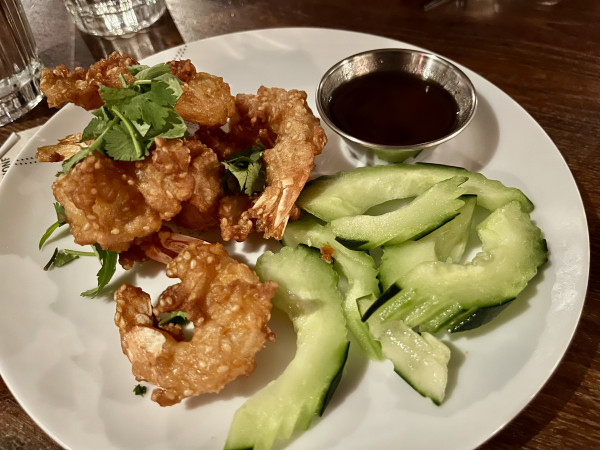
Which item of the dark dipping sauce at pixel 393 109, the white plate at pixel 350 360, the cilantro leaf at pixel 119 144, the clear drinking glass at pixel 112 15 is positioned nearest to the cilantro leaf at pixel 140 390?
the white plate at pixel 350 360

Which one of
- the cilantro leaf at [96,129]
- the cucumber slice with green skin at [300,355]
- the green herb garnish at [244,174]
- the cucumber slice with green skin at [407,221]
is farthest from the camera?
the green herb garnish at [244,174]

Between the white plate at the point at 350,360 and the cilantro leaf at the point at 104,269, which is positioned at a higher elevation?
the cilantro leaf at the point at 104,269

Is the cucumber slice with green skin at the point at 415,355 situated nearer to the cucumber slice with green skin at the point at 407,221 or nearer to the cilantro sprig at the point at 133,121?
the cucumber slice with green skin at the point at 407,221

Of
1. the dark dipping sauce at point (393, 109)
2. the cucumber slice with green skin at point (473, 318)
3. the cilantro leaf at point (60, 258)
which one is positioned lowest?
the cucumber slice with green skin at point (473, 318)

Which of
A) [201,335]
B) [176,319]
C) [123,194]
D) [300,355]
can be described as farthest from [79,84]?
[300,355]

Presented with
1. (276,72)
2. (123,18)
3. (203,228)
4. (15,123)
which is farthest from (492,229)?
(123,18)

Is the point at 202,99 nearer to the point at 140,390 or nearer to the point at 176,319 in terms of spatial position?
the point at 176,319

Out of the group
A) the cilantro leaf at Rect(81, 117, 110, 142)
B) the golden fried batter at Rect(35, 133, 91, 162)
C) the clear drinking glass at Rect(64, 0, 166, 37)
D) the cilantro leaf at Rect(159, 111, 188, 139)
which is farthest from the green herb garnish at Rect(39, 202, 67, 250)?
the clear drinking glass at Rect(64, 0, 166, 37)
